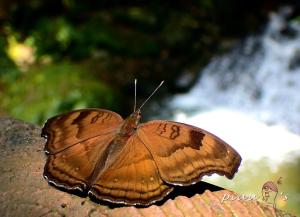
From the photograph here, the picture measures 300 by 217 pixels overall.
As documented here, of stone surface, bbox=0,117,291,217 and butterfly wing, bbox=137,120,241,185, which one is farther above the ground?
butterfly wing, bbox=137,120,241,185

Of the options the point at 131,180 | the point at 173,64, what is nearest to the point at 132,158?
the point at 131,180

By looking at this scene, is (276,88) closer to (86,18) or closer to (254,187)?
(254,187)

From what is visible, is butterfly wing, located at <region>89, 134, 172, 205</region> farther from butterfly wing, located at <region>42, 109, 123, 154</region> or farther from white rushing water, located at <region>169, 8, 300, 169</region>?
white rushing water, located at <region>169, 8, 300, 169</region>

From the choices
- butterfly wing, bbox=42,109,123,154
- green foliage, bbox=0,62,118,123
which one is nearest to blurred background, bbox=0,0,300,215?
green foliage, bbox=0,62,118,123

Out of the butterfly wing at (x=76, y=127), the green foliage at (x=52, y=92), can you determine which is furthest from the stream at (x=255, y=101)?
the butterfly wing at (x=76, y=127)

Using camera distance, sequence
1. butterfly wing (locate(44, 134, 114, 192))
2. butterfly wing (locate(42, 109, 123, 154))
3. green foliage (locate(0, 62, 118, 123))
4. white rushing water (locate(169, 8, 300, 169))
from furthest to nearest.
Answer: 1. white rushing water (locate(169, 8, 300, 169))
2. green foliage (locate(0, 62, 118, 123))
3. butterfly wing (locate(42, 109, 123, 154))
4. butterfly wing (locate(44, 134, 114, 192))

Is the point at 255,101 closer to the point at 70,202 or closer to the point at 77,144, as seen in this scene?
the point at 77,144

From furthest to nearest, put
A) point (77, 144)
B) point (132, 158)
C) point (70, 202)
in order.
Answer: point (77, 144)
point (132, 158)
point (70, 202)

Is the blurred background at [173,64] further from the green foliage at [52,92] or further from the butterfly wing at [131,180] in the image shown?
the butterfly wing at [131,180]

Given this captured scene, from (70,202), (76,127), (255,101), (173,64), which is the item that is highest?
(173,64)
